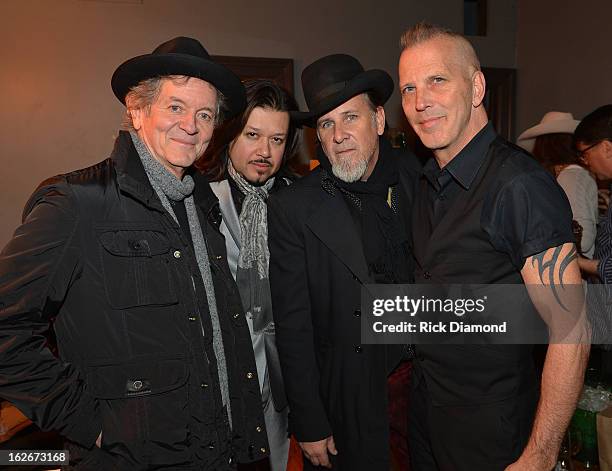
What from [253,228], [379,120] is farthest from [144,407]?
[379,120]

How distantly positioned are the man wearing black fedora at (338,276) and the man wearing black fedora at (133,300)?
0.30 meters

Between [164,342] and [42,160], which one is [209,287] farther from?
[42,160]

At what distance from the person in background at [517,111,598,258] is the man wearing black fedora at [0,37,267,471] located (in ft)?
8.83

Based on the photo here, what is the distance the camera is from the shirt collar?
1673mm

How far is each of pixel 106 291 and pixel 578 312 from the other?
1.42 m

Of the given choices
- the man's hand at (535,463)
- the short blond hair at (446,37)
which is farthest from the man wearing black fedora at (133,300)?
the man's hand at (535,463)

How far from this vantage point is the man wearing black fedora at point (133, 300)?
146cm

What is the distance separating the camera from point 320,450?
6.52ft

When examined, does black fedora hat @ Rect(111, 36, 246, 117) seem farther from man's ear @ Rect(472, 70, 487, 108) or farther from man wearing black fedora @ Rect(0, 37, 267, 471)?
man's ear @ Rect(472, 70, 487, 108)

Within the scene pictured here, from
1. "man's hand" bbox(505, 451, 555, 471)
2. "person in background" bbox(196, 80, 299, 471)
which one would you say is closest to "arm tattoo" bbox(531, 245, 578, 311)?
"man's hand" bbox(505, 451, 555, 471)

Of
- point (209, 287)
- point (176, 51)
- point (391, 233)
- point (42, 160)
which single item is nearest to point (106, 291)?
point (209, 287)

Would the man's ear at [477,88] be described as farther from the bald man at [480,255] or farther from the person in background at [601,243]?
the person in background at [601,243]

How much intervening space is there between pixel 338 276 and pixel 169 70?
984 millimetres

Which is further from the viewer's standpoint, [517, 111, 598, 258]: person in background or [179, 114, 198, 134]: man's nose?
[517, 111, 598, 258]: person in background
